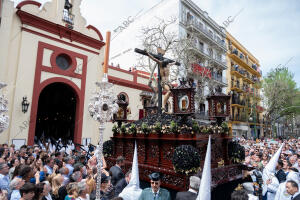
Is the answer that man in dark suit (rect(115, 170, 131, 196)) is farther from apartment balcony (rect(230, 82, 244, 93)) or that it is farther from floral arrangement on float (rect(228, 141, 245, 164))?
apartment balcony (rect(230, 82, 244, 93))

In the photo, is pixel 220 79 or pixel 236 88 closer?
pixel 220 79

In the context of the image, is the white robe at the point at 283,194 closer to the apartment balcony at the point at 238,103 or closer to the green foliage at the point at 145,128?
the green foliage at the point at 145,128

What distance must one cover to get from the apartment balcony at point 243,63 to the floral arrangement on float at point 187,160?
97.8 ft

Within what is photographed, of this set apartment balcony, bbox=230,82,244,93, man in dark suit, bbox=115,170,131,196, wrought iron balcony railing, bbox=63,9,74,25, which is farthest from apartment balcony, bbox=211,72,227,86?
man in dark suit, bbox=115,170,131,196

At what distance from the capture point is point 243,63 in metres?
35.0

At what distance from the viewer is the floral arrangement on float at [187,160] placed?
4.98 meters

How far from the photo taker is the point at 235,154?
22.6ft

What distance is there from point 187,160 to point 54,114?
18.1m

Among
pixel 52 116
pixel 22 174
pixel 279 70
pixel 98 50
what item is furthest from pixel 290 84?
pixel 22 174

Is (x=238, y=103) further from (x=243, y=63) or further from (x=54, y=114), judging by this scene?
(x=54, y=114)

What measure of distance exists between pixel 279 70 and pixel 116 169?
32090 mm

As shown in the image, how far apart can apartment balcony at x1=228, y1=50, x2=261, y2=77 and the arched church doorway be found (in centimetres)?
2541

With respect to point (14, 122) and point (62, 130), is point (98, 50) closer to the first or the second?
point (14, 122)

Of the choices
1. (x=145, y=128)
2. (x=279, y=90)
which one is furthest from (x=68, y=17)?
(x=279, y=90)
